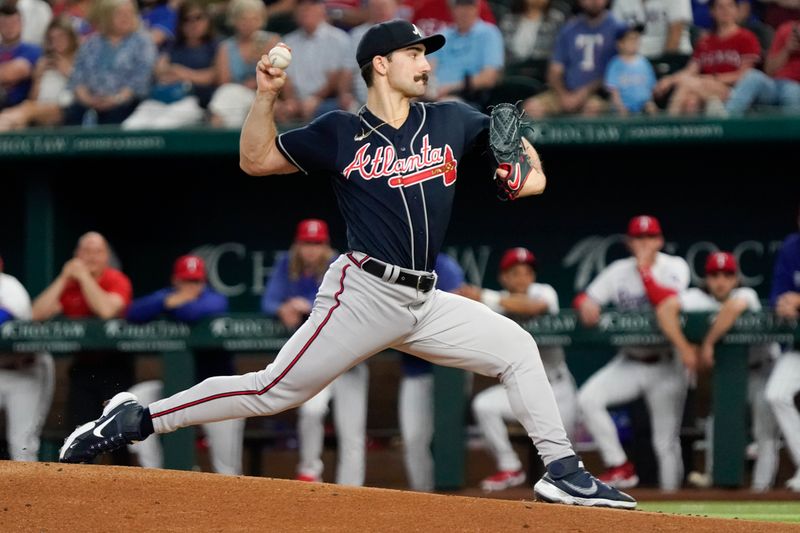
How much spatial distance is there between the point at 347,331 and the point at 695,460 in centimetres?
385

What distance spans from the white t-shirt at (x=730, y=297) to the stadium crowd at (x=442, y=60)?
48.6 inches

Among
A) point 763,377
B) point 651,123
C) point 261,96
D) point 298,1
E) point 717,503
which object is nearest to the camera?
point 261,96

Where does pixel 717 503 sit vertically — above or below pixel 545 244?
below

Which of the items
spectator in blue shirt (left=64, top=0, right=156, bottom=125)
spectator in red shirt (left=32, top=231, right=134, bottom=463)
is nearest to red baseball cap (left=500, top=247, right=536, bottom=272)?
spectator in red shirt (left=32, top=231, right=134, bottom=463)

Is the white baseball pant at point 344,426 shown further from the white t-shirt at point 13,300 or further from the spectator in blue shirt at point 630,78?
the spectator in blue shirt at point 630,78

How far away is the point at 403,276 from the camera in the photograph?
4.49 meters

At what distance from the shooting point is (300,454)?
803 centimetres

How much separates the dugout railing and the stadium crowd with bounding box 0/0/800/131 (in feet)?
5.15

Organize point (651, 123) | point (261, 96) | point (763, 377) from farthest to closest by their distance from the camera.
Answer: point (651, 123)
point (763, 377)
point (261, 96)

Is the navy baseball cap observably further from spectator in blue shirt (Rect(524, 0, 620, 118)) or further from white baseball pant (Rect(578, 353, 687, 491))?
spectator in blue shirt (Rect(524, 0, 620, 118))

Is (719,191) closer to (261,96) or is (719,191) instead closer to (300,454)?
(300,454)

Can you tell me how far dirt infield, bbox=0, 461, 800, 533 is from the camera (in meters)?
4.24

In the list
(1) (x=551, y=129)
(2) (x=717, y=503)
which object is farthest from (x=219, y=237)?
(2) (x=717, y=503)

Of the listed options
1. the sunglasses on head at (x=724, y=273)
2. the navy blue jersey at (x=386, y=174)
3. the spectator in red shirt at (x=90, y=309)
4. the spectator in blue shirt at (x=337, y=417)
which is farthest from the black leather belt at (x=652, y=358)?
the navy blue jersey at (x=386, y=174)
